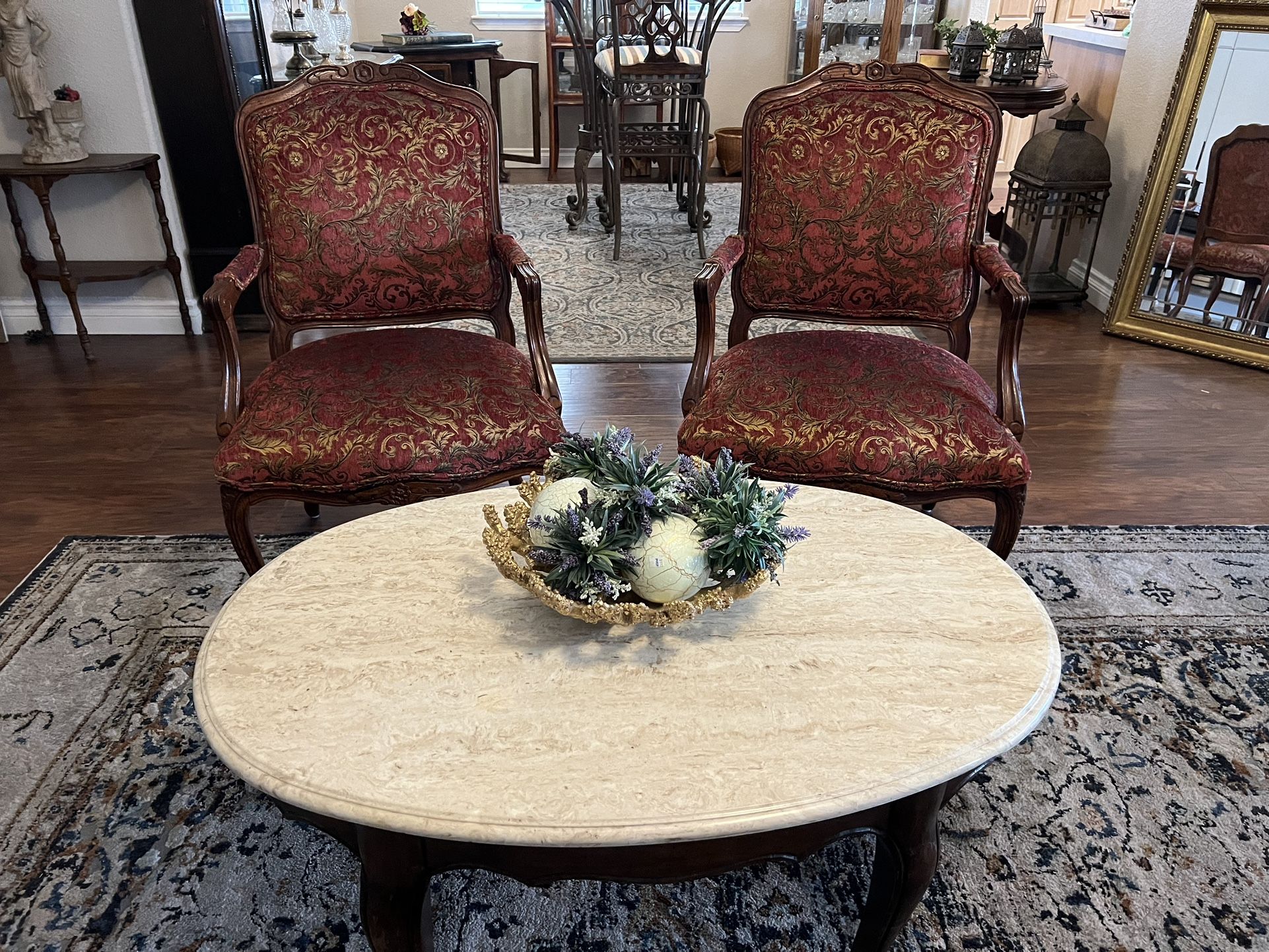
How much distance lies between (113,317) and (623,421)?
2.03m

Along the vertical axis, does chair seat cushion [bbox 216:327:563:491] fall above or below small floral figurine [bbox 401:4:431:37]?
below

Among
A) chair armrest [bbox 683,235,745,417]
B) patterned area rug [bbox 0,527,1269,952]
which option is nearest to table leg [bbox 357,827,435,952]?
patterned area rug [bbox 0,527,1269,952]

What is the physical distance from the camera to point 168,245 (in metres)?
3.25

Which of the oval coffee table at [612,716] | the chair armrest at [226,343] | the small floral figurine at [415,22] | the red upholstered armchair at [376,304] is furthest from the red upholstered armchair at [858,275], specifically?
the small floral figurine at [415,22]

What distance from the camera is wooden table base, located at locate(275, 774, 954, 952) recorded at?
1.00 metres

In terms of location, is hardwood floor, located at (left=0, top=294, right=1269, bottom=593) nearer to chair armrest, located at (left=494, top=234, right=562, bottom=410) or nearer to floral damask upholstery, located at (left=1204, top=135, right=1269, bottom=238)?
floral damask upholstery, located at (left=1204, top=135, right=1269, bottom=238)

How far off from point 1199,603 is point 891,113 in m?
1.25

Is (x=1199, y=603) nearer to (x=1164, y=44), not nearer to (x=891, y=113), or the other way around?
(x=891, y=113)

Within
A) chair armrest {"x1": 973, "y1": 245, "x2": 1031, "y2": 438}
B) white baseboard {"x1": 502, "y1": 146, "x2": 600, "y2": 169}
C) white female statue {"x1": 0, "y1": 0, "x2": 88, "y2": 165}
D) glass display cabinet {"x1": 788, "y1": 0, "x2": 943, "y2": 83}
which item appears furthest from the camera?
white baseboard {"x1": 502, "y1": 146, "x2": 600, "y2": 169}

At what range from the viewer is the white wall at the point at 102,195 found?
3.00 metres

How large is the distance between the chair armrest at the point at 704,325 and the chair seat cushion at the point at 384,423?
0.29m

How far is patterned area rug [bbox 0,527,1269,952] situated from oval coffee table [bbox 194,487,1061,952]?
0.72 ft

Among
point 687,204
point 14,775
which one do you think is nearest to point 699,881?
point 14,775

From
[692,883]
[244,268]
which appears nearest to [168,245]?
[244,268]
